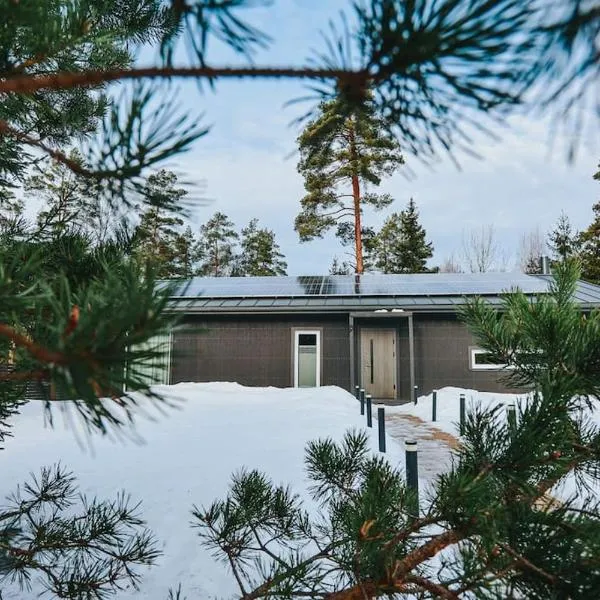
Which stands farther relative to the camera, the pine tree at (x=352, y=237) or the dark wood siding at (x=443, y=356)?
the pine tree at (x=352, y=237)

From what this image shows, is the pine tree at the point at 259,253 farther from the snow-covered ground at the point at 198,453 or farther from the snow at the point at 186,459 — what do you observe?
the snow at the point at 186,459

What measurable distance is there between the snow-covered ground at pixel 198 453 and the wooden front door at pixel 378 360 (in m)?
2.61

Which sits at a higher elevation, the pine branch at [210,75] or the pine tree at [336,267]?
the pine tree at [336,267]

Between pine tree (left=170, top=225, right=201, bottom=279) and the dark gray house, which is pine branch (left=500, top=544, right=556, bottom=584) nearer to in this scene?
the dark gray house

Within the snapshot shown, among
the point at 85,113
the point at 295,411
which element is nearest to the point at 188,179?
the point at 85,113

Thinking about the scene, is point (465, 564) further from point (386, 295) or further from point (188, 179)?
point (386, 295)

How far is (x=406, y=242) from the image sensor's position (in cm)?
2872

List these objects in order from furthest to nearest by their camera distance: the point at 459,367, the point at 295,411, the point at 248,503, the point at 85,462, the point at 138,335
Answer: the point at 459,367 → the point at 295,411 → the point at 85,462 → the point at 248,503 → the point at 138,335

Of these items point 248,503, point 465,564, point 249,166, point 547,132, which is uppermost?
point 249,166

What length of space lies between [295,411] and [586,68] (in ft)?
26.5

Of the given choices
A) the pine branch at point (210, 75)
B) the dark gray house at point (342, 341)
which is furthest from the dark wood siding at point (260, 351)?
the pine branch at point (210, 75)

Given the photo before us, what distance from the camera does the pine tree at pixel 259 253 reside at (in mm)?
32312

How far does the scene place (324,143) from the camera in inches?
35.3

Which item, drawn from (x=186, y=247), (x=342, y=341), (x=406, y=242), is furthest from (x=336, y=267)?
(x=342, y=341)
